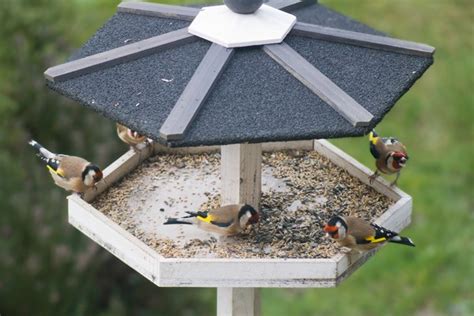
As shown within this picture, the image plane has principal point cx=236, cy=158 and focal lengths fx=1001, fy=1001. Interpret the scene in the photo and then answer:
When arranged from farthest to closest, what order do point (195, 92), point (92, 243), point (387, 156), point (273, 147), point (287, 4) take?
point (92, 243) → point (273, 147) → point (387, 156) → point (287, 4) → point (195, 92)

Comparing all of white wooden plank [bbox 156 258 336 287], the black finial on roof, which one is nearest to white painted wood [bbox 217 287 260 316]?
white wooden plank [bbox 156 258 336 287]

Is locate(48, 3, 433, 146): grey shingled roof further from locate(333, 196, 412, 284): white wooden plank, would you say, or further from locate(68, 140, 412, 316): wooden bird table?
locate(333, 196, 412, 284): white wooden plank

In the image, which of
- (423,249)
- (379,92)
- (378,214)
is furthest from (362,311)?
(379,92)

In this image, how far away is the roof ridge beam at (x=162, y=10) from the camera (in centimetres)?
329

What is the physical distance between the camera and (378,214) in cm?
358

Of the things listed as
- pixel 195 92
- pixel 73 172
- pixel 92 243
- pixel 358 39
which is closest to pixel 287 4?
pixel 358 39

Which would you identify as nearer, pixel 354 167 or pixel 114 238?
pixel 114 238

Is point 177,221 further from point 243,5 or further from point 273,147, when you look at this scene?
point 273,147

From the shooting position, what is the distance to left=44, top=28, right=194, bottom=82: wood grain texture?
9.97ft

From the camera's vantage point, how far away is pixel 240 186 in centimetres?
333

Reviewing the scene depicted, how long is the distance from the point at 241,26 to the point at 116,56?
15.5 inches

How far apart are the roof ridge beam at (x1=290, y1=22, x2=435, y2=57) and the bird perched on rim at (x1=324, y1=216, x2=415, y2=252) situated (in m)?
0.56

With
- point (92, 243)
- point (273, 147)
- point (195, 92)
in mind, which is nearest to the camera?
point (195, 92)

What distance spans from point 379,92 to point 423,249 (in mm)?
3235
